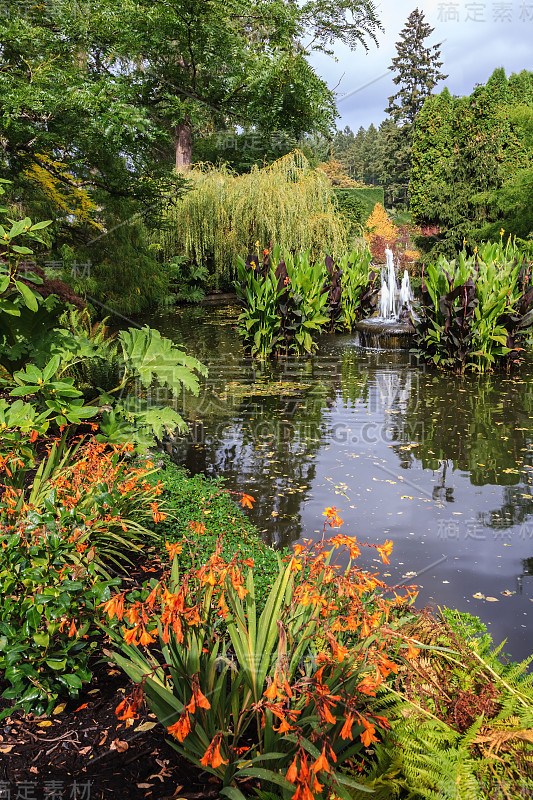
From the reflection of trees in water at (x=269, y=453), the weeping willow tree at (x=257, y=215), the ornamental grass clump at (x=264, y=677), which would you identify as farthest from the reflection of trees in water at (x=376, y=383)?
the weeping willow tree at (x=257, y=215)

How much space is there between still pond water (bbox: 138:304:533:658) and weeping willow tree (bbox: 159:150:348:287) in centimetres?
725

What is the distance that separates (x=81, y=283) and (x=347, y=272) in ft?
18.1

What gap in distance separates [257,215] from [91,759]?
15.1m

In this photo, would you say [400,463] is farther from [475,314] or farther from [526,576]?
[475,314]

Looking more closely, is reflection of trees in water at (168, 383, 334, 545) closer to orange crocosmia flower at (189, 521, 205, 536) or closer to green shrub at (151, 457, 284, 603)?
green shrub at (151, 457, 284, 603)

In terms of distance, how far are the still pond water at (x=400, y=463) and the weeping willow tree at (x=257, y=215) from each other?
7251mm

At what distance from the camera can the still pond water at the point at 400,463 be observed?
3.25 meters

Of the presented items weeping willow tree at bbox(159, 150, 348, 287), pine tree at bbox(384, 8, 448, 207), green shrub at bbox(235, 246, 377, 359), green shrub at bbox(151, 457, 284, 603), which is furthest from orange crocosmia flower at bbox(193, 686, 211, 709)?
pine tree at bbox(384, 8, 448, 207)

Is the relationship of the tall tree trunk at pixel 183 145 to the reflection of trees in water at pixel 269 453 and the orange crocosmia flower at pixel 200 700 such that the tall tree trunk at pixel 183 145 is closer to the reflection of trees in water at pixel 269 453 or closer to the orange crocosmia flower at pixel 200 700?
the reflection of trees in water at pixel 269 453

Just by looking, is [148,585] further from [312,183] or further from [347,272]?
[312,183]

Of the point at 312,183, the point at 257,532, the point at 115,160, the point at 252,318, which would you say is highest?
the point at 312,183

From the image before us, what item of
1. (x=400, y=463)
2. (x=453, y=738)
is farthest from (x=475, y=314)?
(x=453, y=738)

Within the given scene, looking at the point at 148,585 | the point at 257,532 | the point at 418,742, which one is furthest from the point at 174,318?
the point at 418,742

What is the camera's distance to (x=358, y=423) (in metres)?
6.18
